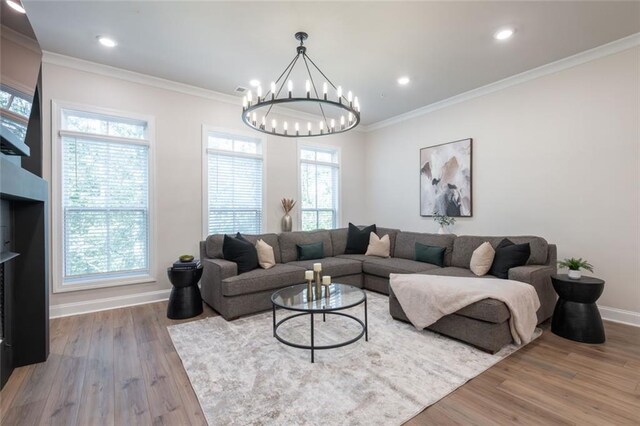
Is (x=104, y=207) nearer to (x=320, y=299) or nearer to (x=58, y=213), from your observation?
(x=58, y=213)

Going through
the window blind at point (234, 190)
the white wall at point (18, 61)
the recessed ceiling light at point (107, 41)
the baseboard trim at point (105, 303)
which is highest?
the recessed ceiling light at point (107, 41)

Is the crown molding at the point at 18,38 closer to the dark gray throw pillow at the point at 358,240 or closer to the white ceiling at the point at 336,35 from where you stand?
the white ceiling at the point at 336,35

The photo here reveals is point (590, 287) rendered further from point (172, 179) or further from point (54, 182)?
point (54, 182)

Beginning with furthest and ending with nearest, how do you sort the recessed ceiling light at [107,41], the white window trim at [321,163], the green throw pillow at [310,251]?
the white window trim at [321,163] → the green throw pillow at [310,251] → the recessed ceiling light at [107,41]

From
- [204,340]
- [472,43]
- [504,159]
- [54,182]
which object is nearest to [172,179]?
[54,182]

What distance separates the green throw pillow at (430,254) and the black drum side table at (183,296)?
10.3ft

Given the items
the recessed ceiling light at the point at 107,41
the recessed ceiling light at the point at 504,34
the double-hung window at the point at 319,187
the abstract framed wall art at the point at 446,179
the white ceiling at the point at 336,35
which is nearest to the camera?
the white ceiling at the point at 336,35

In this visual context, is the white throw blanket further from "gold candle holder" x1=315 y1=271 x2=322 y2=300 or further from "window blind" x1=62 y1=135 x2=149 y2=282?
"window blind" x1=62 y1=135 x2=149 y2=282

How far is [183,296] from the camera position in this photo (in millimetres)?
3465

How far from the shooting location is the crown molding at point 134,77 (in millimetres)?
3480

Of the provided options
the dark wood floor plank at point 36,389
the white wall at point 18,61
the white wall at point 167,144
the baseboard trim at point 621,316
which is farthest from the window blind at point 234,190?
the baseboard trim at point 621,316

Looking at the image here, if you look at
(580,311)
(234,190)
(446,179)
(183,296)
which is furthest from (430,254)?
(183,296)

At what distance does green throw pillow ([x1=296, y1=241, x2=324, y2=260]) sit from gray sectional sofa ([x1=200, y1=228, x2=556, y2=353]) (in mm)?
90

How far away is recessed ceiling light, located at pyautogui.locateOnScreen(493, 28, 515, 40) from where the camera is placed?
118 inches
